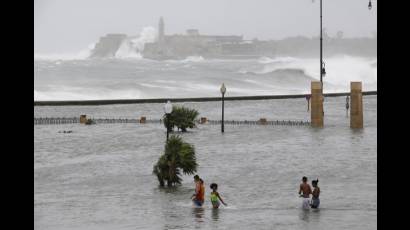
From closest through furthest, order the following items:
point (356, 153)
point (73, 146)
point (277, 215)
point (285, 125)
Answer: point (277, 215)
point (356, 153)
point (73, 146)
point (285, 125)

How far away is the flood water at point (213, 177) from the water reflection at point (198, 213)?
0.07 feet

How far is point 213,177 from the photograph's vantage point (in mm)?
26219

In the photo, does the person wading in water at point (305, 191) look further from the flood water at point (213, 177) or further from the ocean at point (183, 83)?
the ocean at point (183, 83)

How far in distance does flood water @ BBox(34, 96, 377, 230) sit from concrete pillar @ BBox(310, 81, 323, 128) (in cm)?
100

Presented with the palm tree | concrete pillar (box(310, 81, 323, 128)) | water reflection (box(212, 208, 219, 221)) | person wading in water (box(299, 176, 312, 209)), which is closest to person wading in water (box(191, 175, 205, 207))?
water reflection (box(212, 208, 219, 221))

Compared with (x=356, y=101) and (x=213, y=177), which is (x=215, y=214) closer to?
(x=213, y=177)

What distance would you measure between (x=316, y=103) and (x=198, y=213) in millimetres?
26986

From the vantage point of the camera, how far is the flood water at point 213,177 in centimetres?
1806
